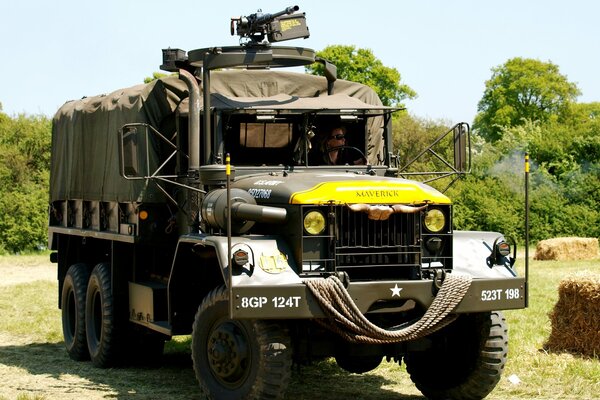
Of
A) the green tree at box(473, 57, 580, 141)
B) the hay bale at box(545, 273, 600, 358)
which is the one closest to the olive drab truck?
the hay bale at box(545, 273, 600, 358)

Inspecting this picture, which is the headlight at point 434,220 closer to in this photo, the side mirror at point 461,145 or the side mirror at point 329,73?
the side mirror at point 461,145

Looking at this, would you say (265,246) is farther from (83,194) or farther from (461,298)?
(83,194)

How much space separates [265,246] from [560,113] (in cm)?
6399

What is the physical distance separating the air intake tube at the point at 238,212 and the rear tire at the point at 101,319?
8.83ft

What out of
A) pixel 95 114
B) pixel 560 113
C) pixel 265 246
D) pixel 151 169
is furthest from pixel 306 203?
pixel 560 113

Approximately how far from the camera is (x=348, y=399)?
10492 millimetres

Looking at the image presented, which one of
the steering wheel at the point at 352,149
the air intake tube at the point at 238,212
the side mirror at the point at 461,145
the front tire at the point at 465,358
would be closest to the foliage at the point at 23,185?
the steering wheel at the point at 352,149

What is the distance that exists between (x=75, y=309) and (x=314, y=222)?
513 cm

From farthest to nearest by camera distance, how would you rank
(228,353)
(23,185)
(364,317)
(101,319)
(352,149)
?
(23,185) → (101,319) → (352,149) → (228,353) → (364,317)

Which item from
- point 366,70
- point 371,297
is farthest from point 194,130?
point 366,70

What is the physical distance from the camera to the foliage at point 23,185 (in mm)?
38031

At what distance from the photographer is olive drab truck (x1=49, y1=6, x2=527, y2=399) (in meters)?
9.26

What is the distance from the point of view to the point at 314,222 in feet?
31.3

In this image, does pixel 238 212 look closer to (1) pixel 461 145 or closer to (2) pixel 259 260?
(2) pixel 259 260
